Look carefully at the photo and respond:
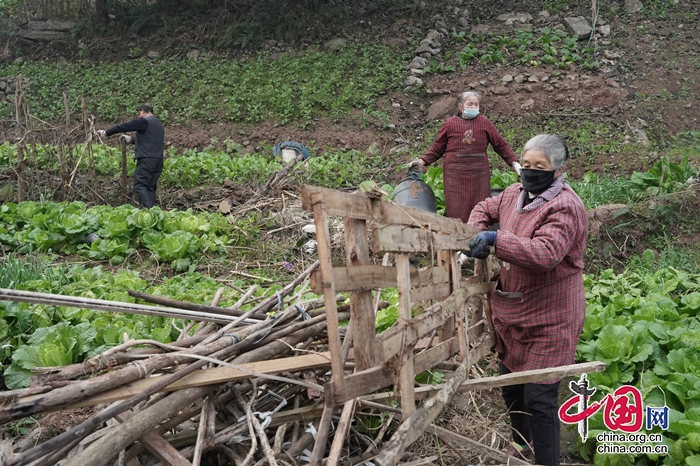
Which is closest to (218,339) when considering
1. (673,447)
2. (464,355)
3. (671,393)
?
(464,355)

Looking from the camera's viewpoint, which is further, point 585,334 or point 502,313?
point 585,334

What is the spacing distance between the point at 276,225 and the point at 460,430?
4.79m

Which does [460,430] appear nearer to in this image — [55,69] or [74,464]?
[74,464]

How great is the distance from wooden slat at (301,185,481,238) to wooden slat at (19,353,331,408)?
803 mm

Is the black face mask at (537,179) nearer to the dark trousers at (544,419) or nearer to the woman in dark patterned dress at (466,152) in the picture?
the dark trousers at (544,419)

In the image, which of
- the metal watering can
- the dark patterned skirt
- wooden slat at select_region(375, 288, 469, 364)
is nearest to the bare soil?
the dark patterned skirt

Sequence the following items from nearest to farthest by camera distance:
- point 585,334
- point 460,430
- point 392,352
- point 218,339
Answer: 1. point 392,352
2. point 218,339
3. point 460,430
4. point 585,334

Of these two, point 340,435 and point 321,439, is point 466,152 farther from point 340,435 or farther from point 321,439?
point 321,439

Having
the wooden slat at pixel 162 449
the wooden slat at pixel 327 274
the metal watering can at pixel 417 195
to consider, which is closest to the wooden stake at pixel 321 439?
the wooden slat at pixel 327 274

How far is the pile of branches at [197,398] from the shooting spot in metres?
2.27

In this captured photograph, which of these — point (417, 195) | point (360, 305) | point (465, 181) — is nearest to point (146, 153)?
point (417, 195)

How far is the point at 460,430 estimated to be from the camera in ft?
11.7

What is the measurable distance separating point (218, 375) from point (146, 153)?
700 cm

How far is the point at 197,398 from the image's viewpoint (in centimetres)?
267
